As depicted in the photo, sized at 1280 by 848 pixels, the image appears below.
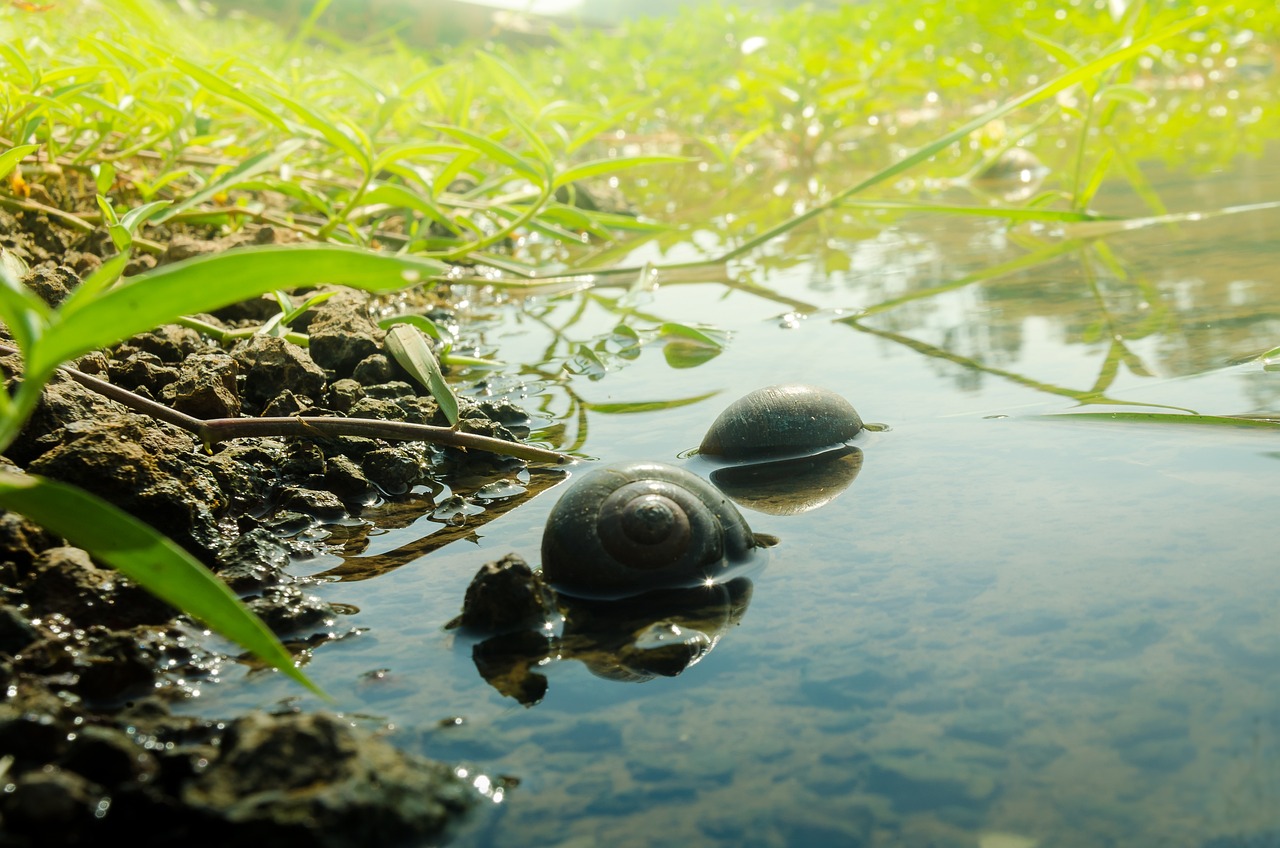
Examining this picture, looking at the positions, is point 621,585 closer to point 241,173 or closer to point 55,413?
point 55,413

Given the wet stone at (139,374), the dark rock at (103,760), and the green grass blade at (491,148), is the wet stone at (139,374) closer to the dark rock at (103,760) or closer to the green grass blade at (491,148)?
the green grass blade at (491,148)

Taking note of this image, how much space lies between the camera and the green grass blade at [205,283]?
128 centimetres

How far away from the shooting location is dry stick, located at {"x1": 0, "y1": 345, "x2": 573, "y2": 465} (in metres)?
2.32

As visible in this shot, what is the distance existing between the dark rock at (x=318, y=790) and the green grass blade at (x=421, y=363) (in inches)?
45.9

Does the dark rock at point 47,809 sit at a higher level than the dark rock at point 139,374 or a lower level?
lower

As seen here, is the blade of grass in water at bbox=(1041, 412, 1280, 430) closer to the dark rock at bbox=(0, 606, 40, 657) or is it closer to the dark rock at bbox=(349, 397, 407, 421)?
the dark rock at bbox=(349, 397, 407, 421)

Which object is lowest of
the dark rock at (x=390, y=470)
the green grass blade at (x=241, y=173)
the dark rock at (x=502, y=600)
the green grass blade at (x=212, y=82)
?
the dark rock at (x=502, y=600)

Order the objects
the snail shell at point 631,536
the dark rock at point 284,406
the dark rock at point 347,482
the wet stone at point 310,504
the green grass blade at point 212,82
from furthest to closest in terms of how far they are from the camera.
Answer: the green grass blade at point 212,82, the dark rock at point 284,406, the dark rock at point 347,482, the wet stone at point 310,504, the snail shell at point 631,536

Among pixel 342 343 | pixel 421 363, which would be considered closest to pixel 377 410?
pixel 421 363

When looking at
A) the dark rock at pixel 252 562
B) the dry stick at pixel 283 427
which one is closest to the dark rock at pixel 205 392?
the dry stick at pixel 283 427

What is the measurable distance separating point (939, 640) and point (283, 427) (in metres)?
1.39

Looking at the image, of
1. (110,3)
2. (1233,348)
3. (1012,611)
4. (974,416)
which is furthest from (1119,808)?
(110,3)

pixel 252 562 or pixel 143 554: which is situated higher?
pixel 143 554

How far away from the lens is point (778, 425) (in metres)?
2.76
